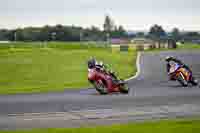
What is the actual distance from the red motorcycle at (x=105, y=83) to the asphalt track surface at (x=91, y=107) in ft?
1.16

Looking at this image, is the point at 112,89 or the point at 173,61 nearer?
the point at 112,89

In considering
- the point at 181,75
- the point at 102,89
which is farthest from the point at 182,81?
the point at 102,89

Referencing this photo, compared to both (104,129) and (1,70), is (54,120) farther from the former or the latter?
(1,70)

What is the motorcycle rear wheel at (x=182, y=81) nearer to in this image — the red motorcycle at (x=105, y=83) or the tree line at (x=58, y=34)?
the red motorcycle at (x=105, y=83)

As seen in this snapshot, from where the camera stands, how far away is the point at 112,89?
17609mm

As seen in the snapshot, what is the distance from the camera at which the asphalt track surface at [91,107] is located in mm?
11562

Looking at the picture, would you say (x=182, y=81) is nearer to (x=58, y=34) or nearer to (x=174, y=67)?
(x=174, y=67)

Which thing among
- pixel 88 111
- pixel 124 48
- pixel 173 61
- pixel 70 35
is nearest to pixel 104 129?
pixel 88 111

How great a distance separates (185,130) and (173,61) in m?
11.1

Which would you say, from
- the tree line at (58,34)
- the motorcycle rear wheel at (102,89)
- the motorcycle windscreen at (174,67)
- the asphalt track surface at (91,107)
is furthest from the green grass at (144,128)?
the tree line at (58,34)

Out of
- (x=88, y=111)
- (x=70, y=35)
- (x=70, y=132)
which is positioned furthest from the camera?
(x=70, y=35)

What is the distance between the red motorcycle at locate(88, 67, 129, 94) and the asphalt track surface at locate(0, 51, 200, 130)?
352 mm

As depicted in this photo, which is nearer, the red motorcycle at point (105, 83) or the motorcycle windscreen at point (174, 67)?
the red motorcycle at point (105, 83)

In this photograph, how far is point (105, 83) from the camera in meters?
17.6
